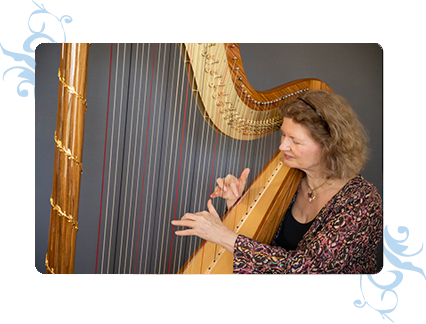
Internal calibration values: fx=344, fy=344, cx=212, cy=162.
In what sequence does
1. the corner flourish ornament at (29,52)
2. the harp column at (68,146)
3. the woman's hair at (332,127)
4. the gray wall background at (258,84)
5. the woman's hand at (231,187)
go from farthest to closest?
the woman's hand at (231,187), the woman's hair at (332,127), the gray wall background at (258,84), the corner flourish ornament at (29,52), the harp column at (68,146)

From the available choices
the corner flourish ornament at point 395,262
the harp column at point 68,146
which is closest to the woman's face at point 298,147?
the corner flourish ornament at point 395,262

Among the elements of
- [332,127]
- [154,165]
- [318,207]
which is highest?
[332,127]

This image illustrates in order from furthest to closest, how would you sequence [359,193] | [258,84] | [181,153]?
[258,84], [181,153], [359,193]

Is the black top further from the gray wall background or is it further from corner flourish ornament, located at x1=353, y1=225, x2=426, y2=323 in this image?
the gray wall background

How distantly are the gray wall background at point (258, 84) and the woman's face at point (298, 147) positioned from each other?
1.00 feet

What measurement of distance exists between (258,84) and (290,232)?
2.57 feet

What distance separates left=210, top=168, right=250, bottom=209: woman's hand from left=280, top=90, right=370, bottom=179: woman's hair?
36 centimetres

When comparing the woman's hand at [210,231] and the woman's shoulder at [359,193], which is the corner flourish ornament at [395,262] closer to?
the woman's shoulder at [359,193]

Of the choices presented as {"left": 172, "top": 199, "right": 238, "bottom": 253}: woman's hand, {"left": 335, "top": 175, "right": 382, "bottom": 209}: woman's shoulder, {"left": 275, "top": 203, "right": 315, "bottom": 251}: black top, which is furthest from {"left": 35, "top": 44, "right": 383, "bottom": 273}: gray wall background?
{"left": 172, "top": 199, "right": 238, "bottom": 253}: woman's hand

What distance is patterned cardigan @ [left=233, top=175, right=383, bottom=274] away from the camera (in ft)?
4.37

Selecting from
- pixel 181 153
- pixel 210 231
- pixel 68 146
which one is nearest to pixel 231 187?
pixel 181 153

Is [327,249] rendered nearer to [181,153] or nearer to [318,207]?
[318,207]

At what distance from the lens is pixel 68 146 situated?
95cm

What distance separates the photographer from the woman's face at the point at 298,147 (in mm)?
1550
